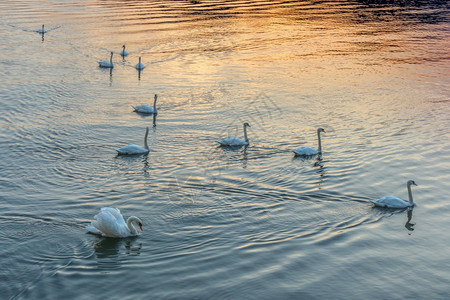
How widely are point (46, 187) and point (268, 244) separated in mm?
8123

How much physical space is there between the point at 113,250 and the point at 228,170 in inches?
274

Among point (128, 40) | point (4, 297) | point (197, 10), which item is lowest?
point (4, 297)

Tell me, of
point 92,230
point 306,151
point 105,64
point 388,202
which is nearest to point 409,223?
point 388,202

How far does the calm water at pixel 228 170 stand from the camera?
51.7 feet

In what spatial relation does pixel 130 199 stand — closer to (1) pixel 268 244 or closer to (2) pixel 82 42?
(1) pixel 268 244

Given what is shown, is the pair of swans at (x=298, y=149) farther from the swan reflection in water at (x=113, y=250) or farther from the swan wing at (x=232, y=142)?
the swan reflection in water at (x=113, y=250)

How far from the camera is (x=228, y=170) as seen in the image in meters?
22.9

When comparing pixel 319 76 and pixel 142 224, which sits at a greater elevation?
pixel 319 76

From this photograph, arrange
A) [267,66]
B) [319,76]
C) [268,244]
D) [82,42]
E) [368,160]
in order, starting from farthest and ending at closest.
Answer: [82,42] < [267,66] < [319,76] < [368,160] < [268,244]

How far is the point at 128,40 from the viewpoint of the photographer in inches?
2016

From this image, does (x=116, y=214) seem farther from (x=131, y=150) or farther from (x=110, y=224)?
(x=131, y=150)

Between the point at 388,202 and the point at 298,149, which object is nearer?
the point at 388,202

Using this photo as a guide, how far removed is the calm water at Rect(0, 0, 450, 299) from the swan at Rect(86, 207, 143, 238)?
242 mm

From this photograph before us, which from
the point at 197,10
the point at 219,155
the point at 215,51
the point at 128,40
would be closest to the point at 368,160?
the point at 219,155
